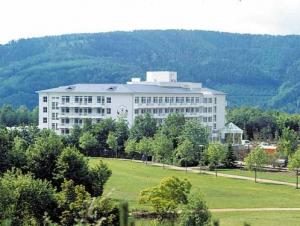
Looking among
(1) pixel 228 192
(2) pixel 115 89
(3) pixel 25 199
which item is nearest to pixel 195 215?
(3) pixel 25 199

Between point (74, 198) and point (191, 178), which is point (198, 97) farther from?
point (74, 198)

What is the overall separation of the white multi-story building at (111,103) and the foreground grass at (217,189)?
2635cm

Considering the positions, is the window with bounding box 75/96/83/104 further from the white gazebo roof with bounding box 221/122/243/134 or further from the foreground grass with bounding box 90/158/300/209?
the foreground grass with bounding box 90/158/300/209

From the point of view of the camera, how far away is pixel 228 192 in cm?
3816

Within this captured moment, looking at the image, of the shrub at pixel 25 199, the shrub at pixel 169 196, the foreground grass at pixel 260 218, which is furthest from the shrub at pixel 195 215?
the shrub at pixel 25 199

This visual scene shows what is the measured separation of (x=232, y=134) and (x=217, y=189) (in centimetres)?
3978

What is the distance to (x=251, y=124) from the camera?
288 ft

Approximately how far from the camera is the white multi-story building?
77938mm

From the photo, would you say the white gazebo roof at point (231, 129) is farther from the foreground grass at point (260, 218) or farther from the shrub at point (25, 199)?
the shrub at point (25, 199)

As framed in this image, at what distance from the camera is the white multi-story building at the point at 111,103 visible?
3068 inches

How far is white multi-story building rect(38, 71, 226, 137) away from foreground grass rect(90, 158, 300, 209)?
2635cm

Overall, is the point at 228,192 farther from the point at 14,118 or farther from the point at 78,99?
the point at 14,118

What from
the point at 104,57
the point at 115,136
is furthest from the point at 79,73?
the point at 115,136

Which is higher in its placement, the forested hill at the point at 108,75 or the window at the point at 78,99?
the forested hill at the point at 108,75
